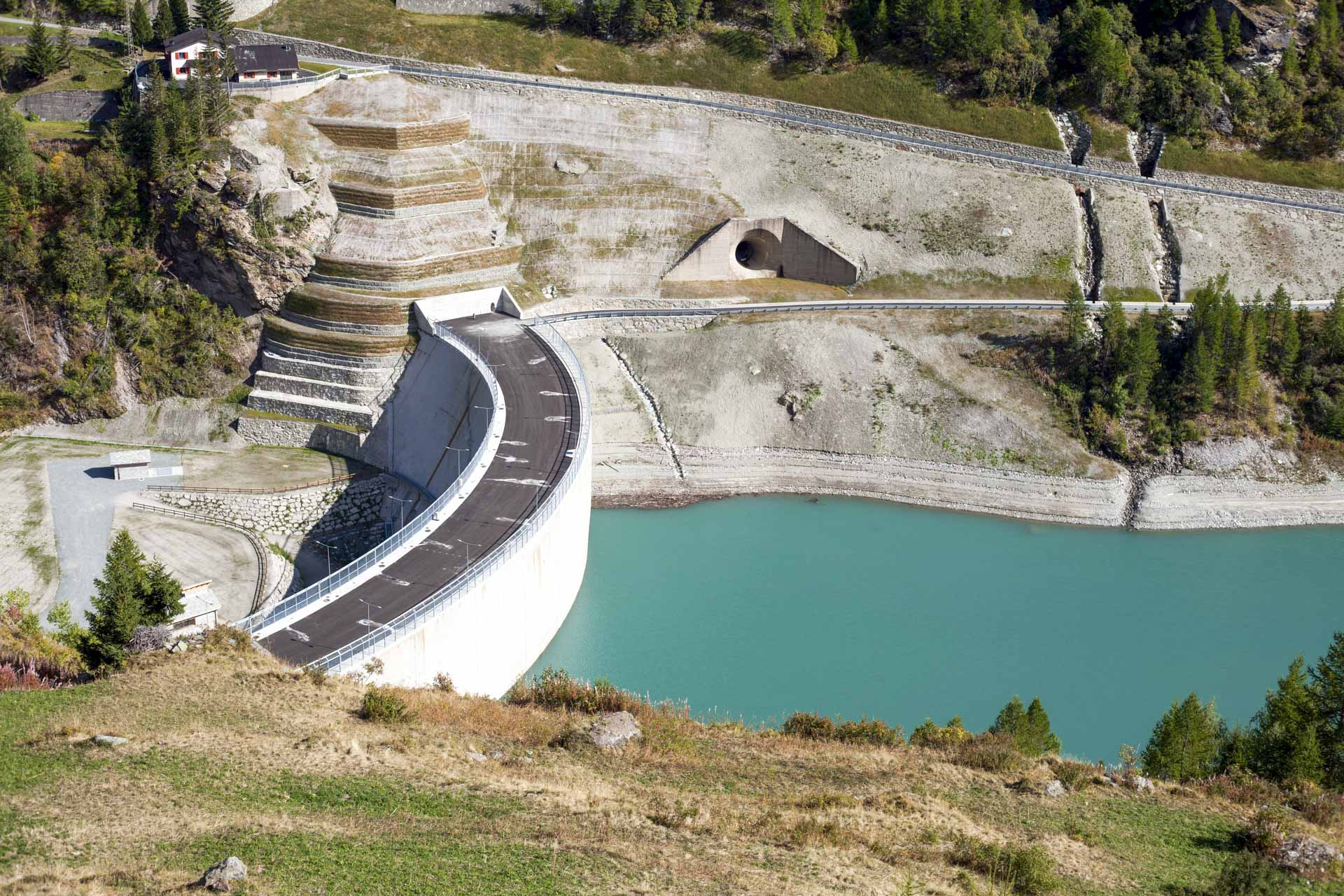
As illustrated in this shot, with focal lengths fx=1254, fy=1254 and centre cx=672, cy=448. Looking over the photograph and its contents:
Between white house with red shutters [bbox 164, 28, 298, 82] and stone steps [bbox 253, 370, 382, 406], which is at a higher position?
white house with red shutters [bbox 164, 28, 298, 82]

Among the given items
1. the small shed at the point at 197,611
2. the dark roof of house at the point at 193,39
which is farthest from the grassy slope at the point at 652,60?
the small shed at the point at 197,611

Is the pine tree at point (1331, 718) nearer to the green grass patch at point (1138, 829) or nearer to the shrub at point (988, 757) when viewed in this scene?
the green grass patch at point (1138, 829)

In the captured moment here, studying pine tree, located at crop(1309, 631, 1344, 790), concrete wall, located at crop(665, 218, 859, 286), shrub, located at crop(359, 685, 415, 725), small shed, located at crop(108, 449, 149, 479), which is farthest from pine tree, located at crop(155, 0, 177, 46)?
pine tree, located at crop(1309, 631, 1344, 790)

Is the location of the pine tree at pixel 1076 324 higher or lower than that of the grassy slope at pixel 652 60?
lower

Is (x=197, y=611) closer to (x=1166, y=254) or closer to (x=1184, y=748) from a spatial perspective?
(x=1184, y=748)

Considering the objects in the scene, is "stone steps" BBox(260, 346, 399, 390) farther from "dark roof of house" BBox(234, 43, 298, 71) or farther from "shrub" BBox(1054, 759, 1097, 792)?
"shrub" BBox(1054, 759, 1097, 792)

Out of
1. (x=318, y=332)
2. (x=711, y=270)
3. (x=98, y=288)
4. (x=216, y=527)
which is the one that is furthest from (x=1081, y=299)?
(x=98, y=288)
